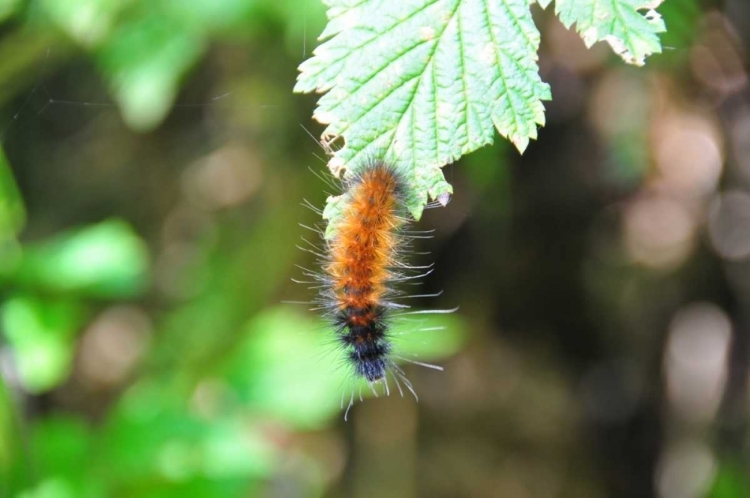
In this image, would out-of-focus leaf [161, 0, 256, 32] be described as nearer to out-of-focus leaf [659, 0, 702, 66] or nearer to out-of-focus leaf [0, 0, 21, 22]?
out-of-focus leaf [0, 0, 21, 22]

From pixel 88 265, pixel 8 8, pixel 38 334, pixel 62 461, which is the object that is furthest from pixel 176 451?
pixel 8 8

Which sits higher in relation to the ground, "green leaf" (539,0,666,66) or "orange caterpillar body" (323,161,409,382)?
"green leaf" (539,0,666,66)

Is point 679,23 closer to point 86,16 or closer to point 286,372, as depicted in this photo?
point 286,372

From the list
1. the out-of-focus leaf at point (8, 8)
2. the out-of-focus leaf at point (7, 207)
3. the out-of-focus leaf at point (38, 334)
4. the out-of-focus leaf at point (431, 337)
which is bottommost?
the out-of-focus leaf at point (431, 337)

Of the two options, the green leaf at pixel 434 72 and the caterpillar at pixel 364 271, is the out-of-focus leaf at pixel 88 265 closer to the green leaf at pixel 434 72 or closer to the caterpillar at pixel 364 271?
the caterpillar at pixel 364 271

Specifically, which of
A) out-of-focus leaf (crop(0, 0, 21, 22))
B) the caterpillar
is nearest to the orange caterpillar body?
the caterpillar

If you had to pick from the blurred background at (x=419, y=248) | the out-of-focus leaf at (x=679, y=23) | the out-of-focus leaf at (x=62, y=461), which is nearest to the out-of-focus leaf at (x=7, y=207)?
the blurred background at (x=419, y=248)
